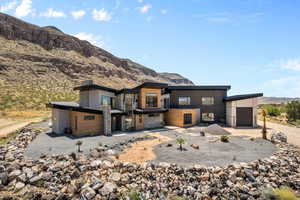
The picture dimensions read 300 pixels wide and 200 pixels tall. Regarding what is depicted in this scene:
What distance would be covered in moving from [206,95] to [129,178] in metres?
25.0

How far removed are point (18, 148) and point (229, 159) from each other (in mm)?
17436

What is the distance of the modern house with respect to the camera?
70.2ft

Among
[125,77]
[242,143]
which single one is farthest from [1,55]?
[242,143]

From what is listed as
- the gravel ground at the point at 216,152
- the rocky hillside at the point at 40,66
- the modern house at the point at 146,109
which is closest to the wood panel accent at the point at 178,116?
the modern house at the point at 146,109

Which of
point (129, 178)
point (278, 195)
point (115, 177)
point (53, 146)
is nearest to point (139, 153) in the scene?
point (129, 178)

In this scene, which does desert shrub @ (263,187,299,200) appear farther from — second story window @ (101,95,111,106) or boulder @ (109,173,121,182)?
second story window @ (101,95,111,106)

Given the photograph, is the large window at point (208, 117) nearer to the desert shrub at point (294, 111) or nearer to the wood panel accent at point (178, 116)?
the wood panel accent at point (178, 116)

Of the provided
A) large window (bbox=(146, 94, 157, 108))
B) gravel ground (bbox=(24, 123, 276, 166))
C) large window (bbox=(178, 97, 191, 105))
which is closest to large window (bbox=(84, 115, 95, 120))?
gravel ground (bbox=(24, 123, 276, 166))

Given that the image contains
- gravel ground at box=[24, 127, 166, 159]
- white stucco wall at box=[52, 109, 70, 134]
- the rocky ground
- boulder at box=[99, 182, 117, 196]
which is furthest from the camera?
white stucco wall at box=[52, 109, 70, 134]

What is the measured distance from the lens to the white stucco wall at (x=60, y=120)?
2122cm

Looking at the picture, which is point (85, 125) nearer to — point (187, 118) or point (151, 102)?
point (151, 102)

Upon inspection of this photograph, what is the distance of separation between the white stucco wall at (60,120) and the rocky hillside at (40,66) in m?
26.4

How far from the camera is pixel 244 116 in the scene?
28.8m

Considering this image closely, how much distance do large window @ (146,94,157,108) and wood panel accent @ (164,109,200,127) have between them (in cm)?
392
